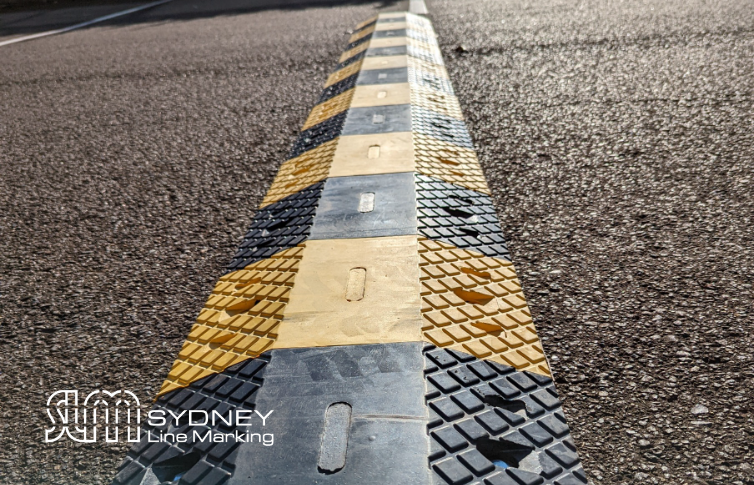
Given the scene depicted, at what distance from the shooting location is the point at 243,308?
191 cm

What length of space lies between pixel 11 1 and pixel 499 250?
1410 centimetres

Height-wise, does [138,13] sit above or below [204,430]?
above

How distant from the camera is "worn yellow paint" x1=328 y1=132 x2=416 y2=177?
2682 millimetres

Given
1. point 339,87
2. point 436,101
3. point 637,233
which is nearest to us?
point 637,233

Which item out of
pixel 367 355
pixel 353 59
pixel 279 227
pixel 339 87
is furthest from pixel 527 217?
pixel 353 59

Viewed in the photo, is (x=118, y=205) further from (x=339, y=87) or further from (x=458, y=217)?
(x=339, y=87)

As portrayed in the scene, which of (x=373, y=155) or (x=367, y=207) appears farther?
(x=373, y=155)

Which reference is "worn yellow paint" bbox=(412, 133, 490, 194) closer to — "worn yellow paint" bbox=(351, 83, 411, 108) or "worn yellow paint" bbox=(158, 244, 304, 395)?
"worn yellow paint" bbox=(351, 83, 411, 108)

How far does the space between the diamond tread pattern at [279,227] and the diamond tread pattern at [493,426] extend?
0.86 m

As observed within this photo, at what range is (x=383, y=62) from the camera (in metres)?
4.65

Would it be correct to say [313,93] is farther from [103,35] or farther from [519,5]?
[103,35]

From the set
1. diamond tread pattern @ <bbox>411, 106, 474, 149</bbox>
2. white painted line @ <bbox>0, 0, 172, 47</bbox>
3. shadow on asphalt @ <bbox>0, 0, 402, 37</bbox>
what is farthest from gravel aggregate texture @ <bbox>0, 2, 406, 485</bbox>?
shadow on asphalt @ <bbox>0, 0, 402, 37</bbox>

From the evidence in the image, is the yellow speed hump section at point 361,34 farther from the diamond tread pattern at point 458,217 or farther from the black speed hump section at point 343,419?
the black speed hump section at point 343,419

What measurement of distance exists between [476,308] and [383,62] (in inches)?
128
